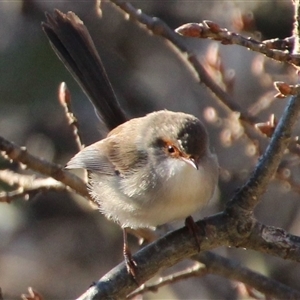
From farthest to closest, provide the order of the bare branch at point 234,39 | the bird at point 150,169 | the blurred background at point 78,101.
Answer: the blurred background at point 78,101
the bird at point 150,169
the bare branch at point 234,39

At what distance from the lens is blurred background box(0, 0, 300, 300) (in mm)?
6199

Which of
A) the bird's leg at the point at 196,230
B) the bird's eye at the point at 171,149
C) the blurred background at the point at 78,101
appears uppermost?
the bird's eye at the point at 171,149

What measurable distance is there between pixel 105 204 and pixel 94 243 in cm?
288

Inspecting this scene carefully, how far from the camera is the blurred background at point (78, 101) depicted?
6.20 meters

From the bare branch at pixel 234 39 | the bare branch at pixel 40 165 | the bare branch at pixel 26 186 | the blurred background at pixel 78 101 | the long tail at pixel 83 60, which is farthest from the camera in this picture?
the blurred background at pixel 78 101

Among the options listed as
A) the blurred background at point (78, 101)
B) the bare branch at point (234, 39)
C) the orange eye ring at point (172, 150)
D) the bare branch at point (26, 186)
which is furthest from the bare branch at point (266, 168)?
the blurred background at point (78, 101)

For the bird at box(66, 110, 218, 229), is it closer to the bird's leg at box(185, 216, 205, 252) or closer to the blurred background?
the bird's leg at box(185, 216, 205, 252)

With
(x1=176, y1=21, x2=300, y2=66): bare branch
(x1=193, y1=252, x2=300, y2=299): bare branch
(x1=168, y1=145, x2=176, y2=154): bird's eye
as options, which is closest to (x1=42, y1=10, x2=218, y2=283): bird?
(x1=168, y1=145, x2=176, y2=154): bird's eye

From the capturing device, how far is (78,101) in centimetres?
648

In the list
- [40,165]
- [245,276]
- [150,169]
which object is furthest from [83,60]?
[245,276]

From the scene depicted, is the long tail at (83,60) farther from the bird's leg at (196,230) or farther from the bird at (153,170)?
the bird's leg at (196,230)

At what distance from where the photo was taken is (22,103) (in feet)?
21.2

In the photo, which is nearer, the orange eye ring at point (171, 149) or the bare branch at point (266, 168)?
the bare branch at point (266, 168)

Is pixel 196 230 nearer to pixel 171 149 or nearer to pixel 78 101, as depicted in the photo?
pixel 171 149
